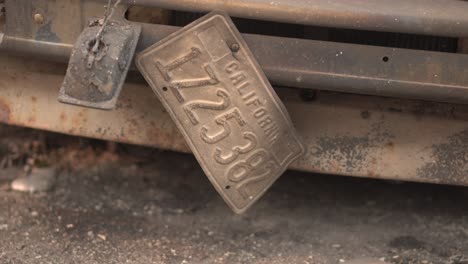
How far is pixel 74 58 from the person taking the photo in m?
2.24

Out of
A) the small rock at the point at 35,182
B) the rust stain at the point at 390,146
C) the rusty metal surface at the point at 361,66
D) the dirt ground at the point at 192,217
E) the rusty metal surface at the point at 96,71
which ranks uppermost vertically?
the rusty metal surface at the point at 361,66

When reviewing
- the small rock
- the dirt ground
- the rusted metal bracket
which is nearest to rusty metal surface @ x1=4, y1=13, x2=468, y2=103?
the rusted metal bracket

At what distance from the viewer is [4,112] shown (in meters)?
2.86

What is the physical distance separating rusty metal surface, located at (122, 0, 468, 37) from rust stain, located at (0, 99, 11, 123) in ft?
3.58

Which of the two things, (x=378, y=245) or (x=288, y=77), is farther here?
(x=378, y=245)

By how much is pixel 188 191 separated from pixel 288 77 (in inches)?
42.7

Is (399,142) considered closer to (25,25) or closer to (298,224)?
(298,224)

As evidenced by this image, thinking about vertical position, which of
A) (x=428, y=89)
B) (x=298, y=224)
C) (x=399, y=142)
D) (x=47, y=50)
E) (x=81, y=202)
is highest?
(x=428, y=89)

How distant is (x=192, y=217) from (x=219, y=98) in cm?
79

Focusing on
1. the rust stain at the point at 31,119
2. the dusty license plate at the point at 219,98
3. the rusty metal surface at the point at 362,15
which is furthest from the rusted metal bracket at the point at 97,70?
the rust stain at the point at 31,119

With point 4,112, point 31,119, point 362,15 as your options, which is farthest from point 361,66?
point 4,112

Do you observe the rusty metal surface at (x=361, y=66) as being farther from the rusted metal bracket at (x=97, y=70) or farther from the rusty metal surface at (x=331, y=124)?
the rusty metal surface at (x=331, y=124)

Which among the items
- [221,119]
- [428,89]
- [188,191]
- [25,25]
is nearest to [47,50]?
[25,25]

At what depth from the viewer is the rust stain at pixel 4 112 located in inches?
112
